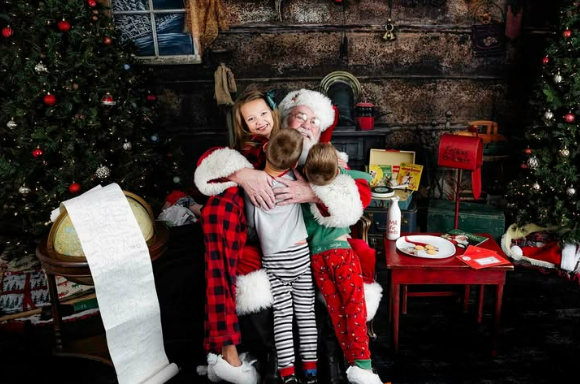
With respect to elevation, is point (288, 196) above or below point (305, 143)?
below

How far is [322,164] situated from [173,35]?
10.4 feet

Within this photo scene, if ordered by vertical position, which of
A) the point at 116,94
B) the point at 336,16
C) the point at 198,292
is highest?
the point at 336,16

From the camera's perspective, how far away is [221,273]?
102 inches

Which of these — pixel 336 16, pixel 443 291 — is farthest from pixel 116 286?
pixel 336 16

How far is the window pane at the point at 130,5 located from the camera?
4852 mm

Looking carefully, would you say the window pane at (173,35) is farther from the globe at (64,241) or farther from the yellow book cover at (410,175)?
the globe at (64,241)

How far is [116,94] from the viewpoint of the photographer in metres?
4.10

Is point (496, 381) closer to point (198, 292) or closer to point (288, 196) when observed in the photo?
point (288, 196)

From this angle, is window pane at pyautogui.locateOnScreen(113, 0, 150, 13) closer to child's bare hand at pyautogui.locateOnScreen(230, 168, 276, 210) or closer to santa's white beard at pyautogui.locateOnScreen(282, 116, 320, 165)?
santa's white beard at pyautogui.locateOnScreen(282, 116, 320, 165)

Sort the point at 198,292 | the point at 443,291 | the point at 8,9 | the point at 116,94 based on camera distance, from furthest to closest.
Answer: the point at 116,94 → the point at 8,9 → the point at 443,291 → the point at 198,292

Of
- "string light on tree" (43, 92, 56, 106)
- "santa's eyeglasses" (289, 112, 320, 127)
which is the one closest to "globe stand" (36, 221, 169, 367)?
"santa's eyeglasses" (289, 112, 320, 127)

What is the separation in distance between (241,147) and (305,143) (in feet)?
1.31

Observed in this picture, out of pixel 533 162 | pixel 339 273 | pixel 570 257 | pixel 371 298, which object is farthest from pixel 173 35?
pixel 570 257

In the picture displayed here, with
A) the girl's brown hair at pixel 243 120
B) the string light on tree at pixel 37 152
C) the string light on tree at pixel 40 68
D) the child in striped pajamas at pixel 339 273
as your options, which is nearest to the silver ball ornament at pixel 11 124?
the string light on tree at pixel 37 152
